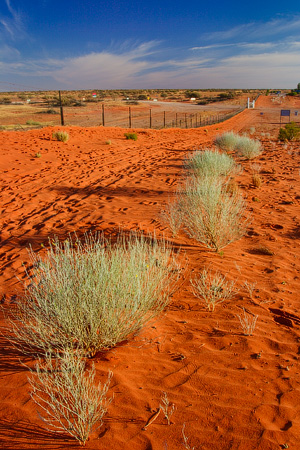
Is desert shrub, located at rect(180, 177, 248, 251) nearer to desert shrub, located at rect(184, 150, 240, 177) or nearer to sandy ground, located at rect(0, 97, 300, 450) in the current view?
sandy ground, located at rect(0, 97, 300, 450)

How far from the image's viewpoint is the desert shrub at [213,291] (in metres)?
3.78

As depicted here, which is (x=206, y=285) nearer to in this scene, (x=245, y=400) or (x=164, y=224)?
(x=245, y=400)

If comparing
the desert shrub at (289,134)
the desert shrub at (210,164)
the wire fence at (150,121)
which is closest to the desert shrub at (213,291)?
the desert shrub at (210,164)

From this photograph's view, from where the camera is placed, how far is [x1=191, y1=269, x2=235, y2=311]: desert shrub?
3.78 meters

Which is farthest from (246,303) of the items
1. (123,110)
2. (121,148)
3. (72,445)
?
(123,110)

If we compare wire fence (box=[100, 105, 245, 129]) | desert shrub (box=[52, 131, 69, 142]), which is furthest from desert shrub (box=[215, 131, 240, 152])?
wire fence (box=[100, 105, 245, 129])

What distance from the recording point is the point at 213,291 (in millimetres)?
3992

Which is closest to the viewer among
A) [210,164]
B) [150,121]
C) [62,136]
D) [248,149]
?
[210,164]

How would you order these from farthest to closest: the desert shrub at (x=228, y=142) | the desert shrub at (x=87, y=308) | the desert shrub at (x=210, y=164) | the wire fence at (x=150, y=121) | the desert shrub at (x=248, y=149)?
the wire fence at (x=150, y=121) < the desert shrub at (x=228, y=142) < the desert shrub at (x=248, y=149) < the desert shrub at (x=210, y=164) < the desert shrub at (x=87, y=308)

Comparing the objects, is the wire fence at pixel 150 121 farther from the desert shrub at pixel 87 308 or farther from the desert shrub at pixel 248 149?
the desert shrub at pixel 87 308

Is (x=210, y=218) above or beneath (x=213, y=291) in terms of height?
above

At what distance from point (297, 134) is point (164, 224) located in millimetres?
16967

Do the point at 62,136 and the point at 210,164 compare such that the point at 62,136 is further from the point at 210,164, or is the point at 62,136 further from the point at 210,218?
the point at 210,218

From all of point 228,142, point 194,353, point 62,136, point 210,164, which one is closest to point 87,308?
point 194,353
